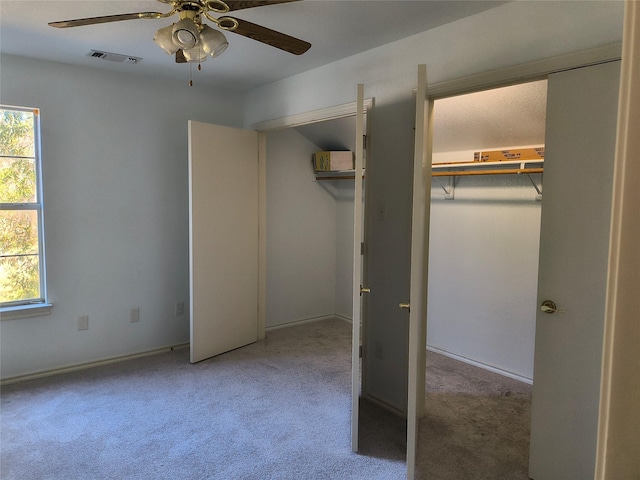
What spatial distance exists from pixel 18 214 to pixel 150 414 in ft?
6.18

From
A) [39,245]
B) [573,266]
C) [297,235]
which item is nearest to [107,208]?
[39,245]

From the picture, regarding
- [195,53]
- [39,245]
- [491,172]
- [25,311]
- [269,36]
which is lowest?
[25,311]

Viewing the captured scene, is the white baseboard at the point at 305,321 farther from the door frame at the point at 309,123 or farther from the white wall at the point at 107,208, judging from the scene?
the white wall at the point at 107,208

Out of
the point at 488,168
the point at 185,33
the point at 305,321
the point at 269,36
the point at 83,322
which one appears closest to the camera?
the point at 185,33

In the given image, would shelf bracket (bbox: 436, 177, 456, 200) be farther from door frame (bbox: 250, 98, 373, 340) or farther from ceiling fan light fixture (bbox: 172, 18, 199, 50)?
ceiling fan light fixture (bbox: 172, 18, 199, 50)

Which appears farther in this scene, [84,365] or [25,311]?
[84,365]

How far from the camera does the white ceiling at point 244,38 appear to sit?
2270mm

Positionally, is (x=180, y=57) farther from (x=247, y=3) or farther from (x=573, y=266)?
(x=573, y=266)

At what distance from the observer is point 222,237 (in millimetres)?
3848

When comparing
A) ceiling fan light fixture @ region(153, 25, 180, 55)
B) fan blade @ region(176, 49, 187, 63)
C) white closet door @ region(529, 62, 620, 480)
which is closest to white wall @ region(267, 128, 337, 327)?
fan blade @ region(176, 49, 187, 63)

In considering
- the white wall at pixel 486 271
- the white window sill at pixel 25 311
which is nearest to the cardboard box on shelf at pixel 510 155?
the white wall at pixel 486 271

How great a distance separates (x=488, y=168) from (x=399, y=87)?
116 centimetres

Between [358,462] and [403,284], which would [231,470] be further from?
[403,284]

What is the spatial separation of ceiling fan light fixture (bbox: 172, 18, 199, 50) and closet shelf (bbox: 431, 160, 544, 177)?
2.33m
